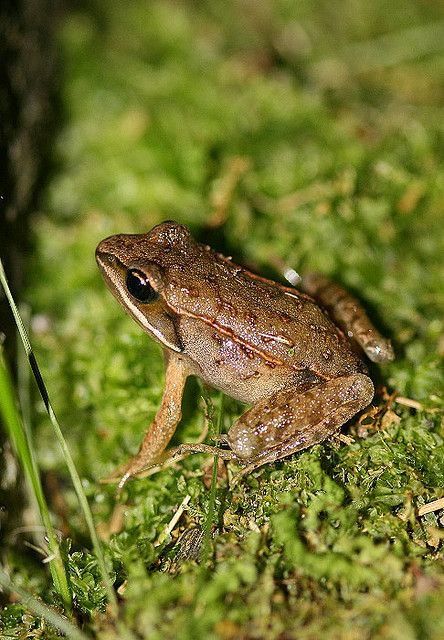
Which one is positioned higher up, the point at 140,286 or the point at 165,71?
the point at 165,71

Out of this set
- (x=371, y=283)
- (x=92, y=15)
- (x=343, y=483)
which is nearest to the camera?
(x=343, y=483)

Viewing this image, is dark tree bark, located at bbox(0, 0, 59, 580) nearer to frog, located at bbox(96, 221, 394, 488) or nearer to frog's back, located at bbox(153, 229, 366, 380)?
frog, located at bbox(96, 221, 394, 488)

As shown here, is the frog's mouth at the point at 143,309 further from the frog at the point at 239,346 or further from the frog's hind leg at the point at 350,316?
the frog's hind leg at the point at 350,316

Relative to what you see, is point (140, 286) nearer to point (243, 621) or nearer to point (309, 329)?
point (309, 329)

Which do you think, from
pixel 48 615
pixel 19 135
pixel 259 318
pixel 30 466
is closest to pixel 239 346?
pixel 259 318

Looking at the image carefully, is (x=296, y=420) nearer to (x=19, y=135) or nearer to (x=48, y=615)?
(x=48, y=615)

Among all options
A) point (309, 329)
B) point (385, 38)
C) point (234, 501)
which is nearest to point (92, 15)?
point (385, 38)

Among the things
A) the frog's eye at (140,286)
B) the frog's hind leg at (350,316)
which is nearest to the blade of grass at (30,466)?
the frog's eye at (140,286)

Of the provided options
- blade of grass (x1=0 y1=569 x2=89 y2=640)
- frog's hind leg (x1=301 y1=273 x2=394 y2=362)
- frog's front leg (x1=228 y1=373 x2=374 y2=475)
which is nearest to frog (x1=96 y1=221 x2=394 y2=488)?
frog's front leg (x1=228 y1=373 x2=374 y2=475)
